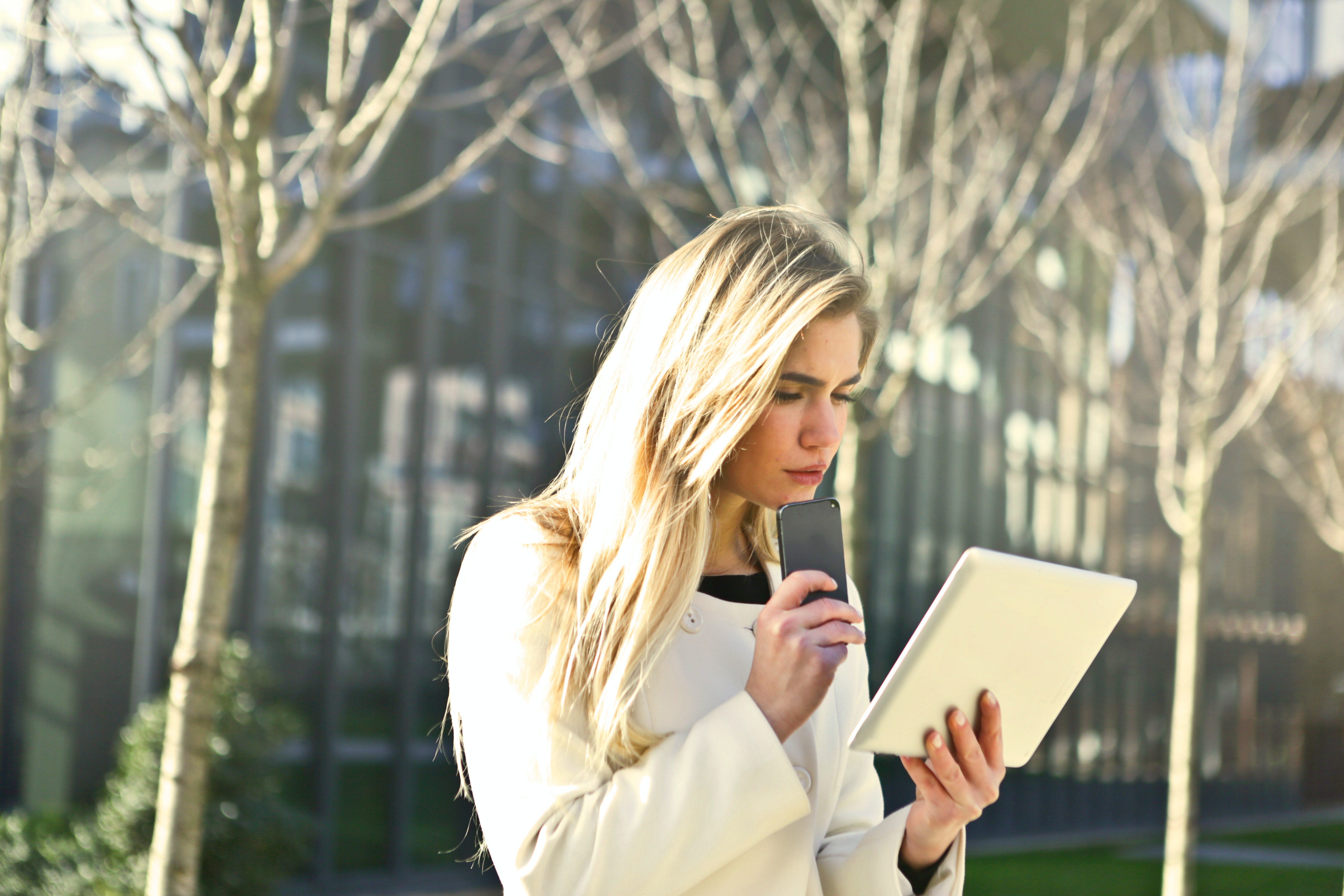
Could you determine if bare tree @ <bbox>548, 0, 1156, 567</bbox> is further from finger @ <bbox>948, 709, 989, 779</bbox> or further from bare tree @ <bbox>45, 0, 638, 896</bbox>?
finger @ <bbox>948, 709, 989, 779</bbox>

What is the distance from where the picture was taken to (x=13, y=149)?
4992 mm

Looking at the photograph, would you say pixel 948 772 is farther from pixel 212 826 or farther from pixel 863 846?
pixel 212 826

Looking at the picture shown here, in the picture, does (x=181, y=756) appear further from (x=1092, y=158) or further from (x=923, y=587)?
(x=923, y=587)

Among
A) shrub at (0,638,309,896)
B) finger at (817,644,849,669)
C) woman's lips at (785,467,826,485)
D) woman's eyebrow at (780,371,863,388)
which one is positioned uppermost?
woman's eyebrow at (780,371,863,388)

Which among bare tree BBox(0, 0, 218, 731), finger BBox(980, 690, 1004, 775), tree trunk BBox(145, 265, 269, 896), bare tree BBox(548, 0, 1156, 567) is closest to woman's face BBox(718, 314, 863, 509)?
finger BBox(980, 690, 1004, 775)

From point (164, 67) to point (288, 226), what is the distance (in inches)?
103

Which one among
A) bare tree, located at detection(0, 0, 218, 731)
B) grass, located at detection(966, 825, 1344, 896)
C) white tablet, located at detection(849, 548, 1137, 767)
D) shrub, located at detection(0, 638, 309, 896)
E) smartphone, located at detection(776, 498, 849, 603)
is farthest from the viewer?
grass, located at detection(966, 825, 1344, 896)

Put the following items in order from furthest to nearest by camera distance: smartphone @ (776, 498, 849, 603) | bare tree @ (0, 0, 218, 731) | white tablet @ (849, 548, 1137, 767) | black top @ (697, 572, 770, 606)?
bare tree @ (0, 0, 218, 731) → black top @ (697, 572, 770, 606) → smartphone @ (776, 498, 849, 603) → white tablet @ (849, 548, 1137, 767)

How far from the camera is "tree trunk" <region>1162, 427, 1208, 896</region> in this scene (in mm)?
7199

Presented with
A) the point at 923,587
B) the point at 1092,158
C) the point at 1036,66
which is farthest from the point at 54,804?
the point at 923,587

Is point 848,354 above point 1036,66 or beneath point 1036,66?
beneath

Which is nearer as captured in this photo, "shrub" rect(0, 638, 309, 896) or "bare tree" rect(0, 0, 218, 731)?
"bare tree" rect(0, 0, 218, 731)

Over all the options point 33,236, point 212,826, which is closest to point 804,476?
point 212,826

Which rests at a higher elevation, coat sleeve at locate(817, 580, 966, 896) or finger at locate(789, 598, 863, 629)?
finger at locate(789, 598, 863, 629)
